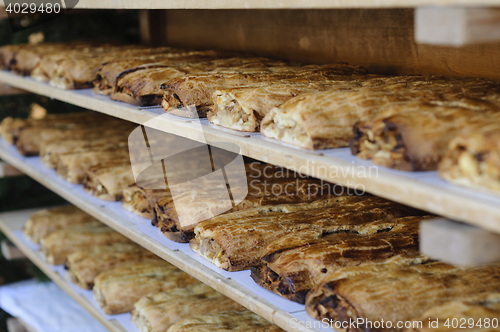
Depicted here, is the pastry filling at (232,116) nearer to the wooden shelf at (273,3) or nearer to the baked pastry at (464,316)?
the wooden shelf at (273,3)

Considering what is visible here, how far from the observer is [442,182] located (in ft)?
3.78

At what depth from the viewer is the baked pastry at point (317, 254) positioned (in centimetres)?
158

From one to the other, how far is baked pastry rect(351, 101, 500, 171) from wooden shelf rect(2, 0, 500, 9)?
0.86ft

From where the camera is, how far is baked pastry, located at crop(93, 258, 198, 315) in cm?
268

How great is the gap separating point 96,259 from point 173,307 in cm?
82

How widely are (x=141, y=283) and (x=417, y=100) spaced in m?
1.79

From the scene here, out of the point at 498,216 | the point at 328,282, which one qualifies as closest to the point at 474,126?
the point at 498,216

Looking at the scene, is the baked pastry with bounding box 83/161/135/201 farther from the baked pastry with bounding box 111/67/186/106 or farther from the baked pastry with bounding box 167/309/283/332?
the baked pastry with bounding box 167/309/283/332

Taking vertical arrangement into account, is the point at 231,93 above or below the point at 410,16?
below

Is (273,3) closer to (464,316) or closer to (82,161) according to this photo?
(464,316)

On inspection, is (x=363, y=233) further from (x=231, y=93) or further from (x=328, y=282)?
(x=231, y=93)

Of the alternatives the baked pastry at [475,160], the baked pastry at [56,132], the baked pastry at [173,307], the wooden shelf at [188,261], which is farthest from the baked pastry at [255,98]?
the baked pastry at [56,132]

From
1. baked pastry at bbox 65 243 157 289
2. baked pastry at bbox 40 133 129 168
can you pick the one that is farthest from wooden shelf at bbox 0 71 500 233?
baked pastry at bbox 40 133 129 168

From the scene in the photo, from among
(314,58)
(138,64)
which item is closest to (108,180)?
(138,64)
